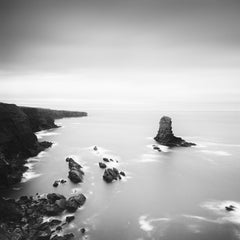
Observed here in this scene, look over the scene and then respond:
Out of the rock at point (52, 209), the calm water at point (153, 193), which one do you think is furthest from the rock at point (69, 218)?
the rock at point (52, 209)

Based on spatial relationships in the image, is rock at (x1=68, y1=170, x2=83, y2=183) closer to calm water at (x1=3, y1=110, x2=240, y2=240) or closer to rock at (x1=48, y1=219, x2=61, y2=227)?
calm water at (x1=3, y1=110, x2=240, y2=240)

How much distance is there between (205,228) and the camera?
89.1 feet

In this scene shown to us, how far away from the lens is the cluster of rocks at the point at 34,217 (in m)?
22.9

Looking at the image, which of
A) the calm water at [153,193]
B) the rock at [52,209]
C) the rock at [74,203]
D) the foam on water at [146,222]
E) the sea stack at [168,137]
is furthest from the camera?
the sea stack at [168,137]

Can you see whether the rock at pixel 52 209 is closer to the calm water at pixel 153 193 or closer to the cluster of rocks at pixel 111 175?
→ the calm water at pixel 153 193

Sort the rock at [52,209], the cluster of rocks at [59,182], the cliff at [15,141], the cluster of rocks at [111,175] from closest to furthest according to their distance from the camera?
1. the rock at [52,209]
2. the cluster of rocks at [59,182]
3. the cluster of rocks at [111,175]
4. the cliff at [15,141]

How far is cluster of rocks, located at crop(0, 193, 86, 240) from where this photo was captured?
75.2ft

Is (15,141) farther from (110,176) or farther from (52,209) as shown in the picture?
(52,209)

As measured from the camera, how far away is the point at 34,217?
26500 mm

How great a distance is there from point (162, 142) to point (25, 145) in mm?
44386

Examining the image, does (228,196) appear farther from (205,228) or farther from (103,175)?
(103,175)

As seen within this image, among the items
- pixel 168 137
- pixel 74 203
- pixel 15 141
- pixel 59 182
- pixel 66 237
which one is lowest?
pixel 59 182

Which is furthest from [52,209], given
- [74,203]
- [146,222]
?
[146,222]

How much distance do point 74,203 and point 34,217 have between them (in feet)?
18.4
